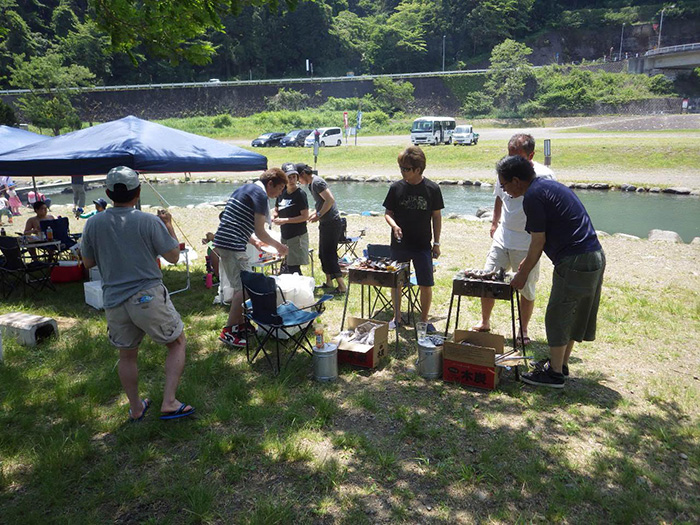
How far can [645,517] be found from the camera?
7.95 ft

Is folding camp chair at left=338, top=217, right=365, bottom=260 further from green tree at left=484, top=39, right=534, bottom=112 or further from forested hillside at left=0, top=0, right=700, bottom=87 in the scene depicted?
forested hillside at left=0, top=0, right=700, bottom=87

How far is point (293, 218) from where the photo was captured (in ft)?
18.0

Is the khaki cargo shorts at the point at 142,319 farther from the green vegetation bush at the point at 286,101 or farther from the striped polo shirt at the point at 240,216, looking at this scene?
the green vegetation bush at the point at 286,101

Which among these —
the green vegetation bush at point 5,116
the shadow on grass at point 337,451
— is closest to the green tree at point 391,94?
the green vegetation bush at point 5,116

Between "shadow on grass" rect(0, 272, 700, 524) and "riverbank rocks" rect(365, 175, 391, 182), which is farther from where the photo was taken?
"riverbank rocks" rect(365, 175, 391, 182)

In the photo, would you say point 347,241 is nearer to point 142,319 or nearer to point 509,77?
point 142,319

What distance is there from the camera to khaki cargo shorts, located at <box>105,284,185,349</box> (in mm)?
2879

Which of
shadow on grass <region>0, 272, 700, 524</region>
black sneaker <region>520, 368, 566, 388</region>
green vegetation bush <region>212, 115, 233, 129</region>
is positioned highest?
green vegetation bush <region>212, 115, 233, 129</region>

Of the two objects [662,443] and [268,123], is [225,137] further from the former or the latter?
[662,443]

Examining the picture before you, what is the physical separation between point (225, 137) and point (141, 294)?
119ft

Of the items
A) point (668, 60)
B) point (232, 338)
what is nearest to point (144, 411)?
point (232, 338)

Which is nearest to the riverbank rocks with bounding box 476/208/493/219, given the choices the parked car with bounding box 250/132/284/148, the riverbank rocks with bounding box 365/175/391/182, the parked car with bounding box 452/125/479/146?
the riverbank rocks with bounding box 365/175/391/182

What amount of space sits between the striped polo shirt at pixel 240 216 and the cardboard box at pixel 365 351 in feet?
3.94

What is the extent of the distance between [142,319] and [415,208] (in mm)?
2400
